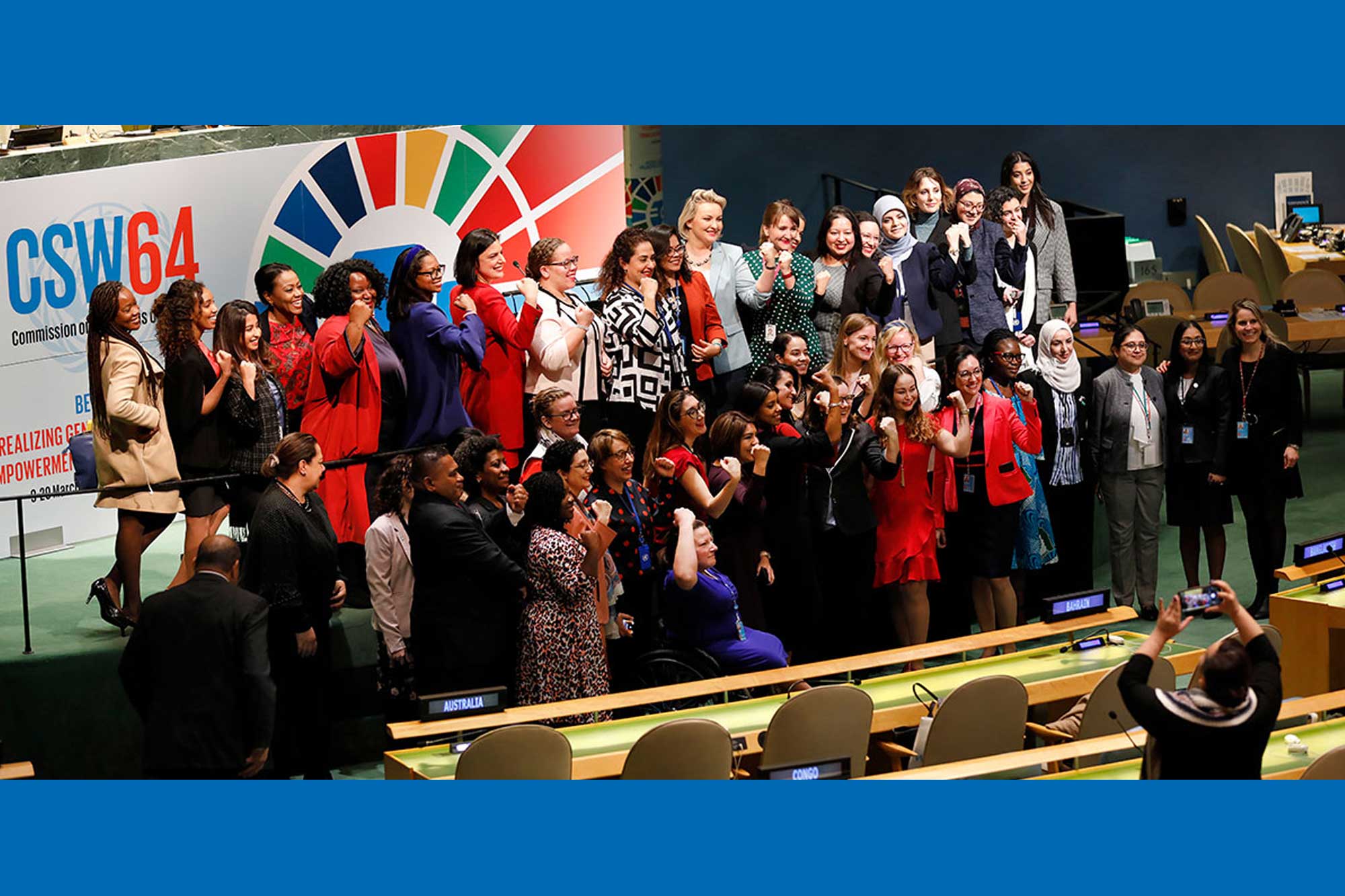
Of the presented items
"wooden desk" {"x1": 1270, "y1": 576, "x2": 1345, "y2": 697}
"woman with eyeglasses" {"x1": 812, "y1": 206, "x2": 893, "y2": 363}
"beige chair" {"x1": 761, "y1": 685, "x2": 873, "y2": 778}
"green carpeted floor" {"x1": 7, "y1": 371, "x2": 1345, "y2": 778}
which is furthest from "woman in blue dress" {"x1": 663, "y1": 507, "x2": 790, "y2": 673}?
"wooden desk" {"x1": 1270, "y1": 576, "x2": 1345, "y2": 697}

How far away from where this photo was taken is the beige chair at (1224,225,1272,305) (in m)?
13.8

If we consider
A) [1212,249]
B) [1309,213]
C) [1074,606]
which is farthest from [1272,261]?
[1074,606]

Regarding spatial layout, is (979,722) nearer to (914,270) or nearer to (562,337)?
(562,337)

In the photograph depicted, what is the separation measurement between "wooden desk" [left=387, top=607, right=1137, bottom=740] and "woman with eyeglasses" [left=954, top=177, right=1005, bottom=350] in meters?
1.81

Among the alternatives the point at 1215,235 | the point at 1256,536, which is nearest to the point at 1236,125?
the point at 1215,235

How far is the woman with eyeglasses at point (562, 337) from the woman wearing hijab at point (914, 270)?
4.98ft

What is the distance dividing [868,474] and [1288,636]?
1.88 meters

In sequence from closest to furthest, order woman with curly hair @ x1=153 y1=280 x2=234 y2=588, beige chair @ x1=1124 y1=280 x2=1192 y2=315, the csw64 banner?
woman with curly hair @ x1=153 y1=280 x2=234 y2=588
the csw64 banner
beige chair @ x1=1124 y1=280 x2=1192 y2=315

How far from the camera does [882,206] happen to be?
8539 millimetres

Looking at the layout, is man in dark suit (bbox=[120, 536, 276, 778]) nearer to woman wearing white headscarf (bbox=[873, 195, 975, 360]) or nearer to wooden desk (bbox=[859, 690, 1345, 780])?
wooden desk (bbox=[859, 690, 1345, 780])

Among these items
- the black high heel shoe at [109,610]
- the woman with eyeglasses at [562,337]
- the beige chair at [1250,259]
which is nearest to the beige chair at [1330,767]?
the woman with eyeglasses at [562,337]

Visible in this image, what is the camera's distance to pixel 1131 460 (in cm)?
862

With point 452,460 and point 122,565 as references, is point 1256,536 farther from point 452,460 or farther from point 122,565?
point 122,565

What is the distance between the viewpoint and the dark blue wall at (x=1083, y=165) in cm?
1259
